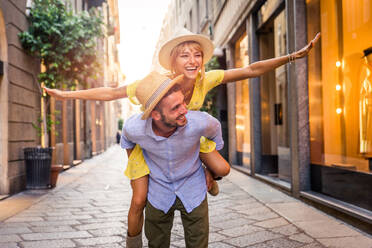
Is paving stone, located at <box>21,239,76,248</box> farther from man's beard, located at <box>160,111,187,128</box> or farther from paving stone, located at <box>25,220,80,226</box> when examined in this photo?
man's beard, located at <box>160,111,187,128</box>

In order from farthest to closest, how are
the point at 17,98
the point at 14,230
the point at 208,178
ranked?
1. the point at 17,98
2. the point at 14,230
3. the point at 208,178

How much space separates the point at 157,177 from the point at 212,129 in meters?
0.46

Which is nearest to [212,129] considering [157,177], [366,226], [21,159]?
[157,177]

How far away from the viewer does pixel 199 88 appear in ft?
8.40

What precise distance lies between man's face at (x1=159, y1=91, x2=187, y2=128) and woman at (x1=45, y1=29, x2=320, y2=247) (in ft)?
1.14

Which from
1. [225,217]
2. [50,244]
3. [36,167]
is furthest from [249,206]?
[36,167]

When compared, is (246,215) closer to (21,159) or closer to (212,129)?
(212,129)

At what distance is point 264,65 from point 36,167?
18.6 feet

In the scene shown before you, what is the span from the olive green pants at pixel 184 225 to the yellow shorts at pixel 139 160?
20 cm

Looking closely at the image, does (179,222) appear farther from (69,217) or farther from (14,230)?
(14,230)

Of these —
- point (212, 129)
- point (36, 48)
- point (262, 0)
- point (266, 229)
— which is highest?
point (262, 0)

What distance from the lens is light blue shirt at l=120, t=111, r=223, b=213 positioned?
2.20 meters

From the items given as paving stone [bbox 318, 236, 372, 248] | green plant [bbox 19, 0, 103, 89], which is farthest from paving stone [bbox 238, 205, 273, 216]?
green plant [bbox 19, 0, 103, 89]

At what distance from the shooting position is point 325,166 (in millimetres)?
5152
